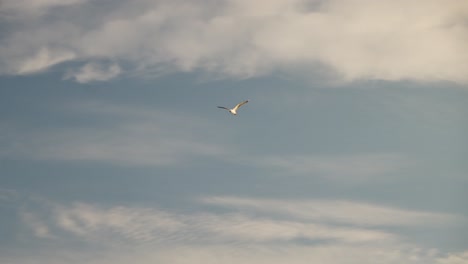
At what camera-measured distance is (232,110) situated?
191750 millimetres
